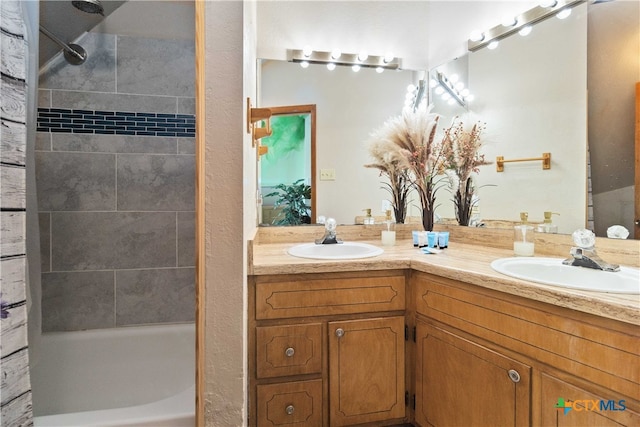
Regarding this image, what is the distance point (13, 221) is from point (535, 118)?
219 cm

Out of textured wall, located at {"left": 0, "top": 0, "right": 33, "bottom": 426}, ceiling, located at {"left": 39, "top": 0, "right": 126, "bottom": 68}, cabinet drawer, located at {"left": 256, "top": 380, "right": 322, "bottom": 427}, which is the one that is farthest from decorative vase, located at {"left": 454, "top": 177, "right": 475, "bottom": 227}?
ceiling, located at {"left": 39, "top": 0, "right": 126, "bottom": 68}

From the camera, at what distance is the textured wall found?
94 cm

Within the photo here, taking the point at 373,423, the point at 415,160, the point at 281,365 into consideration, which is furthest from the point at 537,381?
the point at 415,160

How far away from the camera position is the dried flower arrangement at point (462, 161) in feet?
6.14

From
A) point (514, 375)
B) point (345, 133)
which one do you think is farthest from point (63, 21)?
point (514, 375)

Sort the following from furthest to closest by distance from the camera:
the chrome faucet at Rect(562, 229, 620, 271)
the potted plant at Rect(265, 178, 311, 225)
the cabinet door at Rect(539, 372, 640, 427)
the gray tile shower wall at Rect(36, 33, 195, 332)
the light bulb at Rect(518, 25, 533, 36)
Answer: the potted plant at Rect(265, 178, 311, 225)
the gray tile shower wall at Rect(36, 33, 195, 332)
the light bulb at Rect(518, 25, 533, 36)
the chrome faucet at Rect(562, 229, 620, 271)
the cabinet door at Rect(539, 372, 640, 427)

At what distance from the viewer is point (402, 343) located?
1.45 m

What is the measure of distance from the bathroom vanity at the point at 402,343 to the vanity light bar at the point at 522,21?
1.22 m

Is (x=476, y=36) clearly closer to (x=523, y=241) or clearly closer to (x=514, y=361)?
(x=523, y=241)

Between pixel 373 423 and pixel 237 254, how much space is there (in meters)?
1.04

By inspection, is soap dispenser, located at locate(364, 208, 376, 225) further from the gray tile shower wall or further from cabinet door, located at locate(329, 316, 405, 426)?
the gray tile shower wall

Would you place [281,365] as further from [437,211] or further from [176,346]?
[437,211]

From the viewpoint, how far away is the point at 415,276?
144 cm

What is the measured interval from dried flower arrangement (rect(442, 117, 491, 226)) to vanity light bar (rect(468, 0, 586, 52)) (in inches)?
18.4
